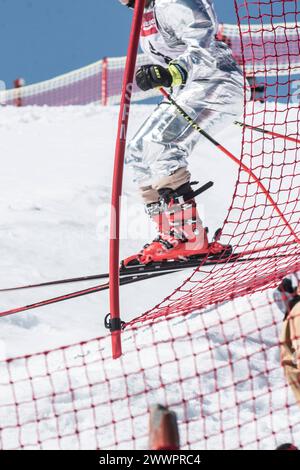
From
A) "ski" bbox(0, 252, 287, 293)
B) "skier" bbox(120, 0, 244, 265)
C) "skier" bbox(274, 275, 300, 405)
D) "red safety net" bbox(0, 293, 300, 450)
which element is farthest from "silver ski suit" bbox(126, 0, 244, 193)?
"skier" bbox(274, 275, 300, 405)

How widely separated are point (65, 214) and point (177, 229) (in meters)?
2.52

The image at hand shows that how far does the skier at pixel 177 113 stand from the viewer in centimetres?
529

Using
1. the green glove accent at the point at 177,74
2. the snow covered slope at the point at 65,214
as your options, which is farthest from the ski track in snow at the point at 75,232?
the green glove accent at the point at 177,74

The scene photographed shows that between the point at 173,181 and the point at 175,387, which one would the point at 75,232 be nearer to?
the point at 173,181

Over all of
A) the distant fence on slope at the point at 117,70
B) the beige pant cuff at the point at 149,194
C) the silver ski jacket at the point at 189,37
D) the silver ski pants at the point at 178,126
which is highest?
the distant fence on slope at the point at 117,70

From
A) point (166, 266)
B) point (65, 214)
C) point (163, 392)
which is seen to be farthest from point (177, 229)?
point (65, 214)

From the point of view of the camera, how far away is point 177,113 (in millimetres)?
5590

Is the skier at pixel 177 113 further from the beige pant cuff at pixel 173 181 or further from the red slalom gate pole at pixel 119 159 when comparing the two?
the red slalom gate pole at pixel 119 159

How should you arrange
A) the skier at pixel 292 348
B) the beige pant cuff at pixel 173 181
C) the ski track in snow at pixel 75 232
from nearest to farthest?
1. the skier at pixel 292 348
2. the ski track in snow at pixel 75 232
3. the beige pant cuff at pixel 173 181

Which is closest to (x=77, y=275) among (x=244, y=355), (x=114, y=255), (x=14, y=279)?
(x=14, y=279)

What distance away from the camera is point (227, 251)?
20.0ft

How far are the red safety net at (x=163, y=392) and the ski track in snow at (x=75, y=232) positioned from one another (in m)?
0.02

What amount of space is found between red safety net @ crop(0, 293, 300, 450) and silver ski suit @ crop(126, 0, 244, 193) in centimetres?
149

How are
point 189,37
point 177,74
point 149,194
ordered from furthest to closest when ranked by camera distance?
point 149,194 < point 189,37 < point 177,74
